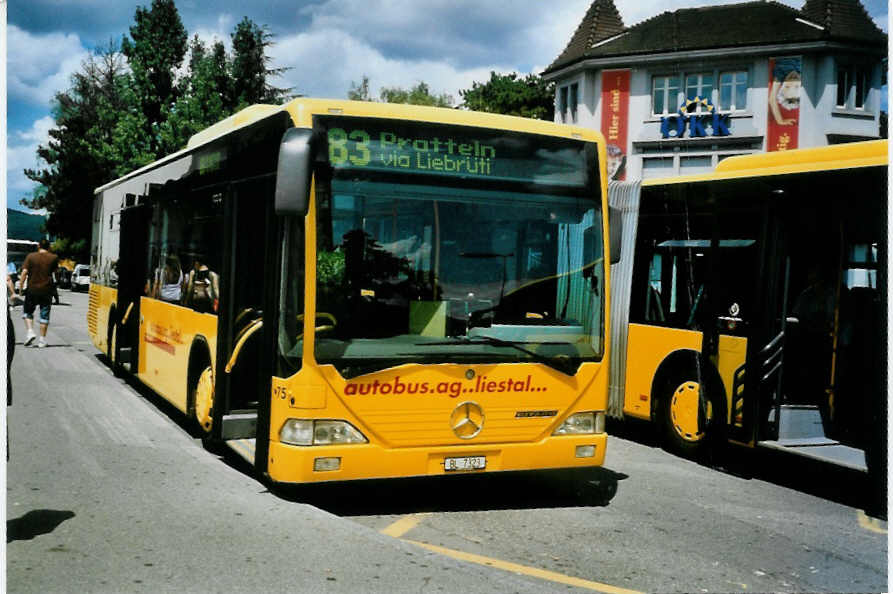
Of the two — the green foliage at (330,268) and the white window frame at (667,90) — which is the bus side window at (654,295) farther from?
the white window frame at (667,90)

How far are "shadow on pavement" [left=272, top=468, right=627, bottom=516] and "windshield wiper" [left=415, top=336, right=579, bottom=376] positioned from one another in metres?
1.09

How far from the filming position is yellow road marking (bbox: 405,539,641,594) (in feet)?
17.3

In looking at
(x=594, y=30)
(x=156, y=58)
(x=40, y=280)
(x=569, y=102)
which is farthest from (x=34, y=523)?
(x=569, y=102)

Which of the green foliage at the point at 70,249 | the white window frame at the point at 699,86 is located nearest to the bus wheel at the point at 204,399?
the green foliage at the point at 70,249

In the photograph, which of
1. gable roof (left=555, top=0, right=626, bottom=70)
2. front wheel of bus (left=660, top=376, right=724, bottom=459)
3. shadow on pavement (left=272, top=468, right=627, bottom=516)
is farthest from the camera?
gable roof (left=555, top=0, right=626, bottom=70)

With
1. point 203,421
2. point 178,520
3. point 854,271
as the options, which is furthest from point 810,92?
point 178,520

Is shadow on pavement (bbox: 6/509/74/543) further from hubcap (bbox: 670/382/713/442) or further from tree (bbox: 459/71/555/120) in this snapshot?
tree (bbox: 459/71/555/120)

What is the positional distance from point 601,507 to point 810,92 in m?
33.4

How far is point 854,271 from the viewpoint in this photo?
8664mm

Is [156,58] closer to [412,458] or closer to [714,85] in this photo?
[412,458]

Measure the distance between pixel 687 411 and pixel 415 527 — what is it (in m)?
4.03

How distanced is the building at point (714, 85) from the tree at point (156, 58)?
25544 mm

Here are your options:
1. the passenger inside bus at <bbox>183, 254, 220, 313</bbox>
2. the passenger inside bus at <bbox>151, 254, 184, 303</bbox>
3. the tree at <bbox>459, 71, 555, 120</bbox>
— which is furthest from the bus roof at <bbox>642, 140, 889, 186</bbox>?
the tree at <bbox>459, 71, 555, 120</bbox>

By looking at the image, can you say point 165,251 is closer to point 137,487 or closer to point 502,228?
point 137,487
